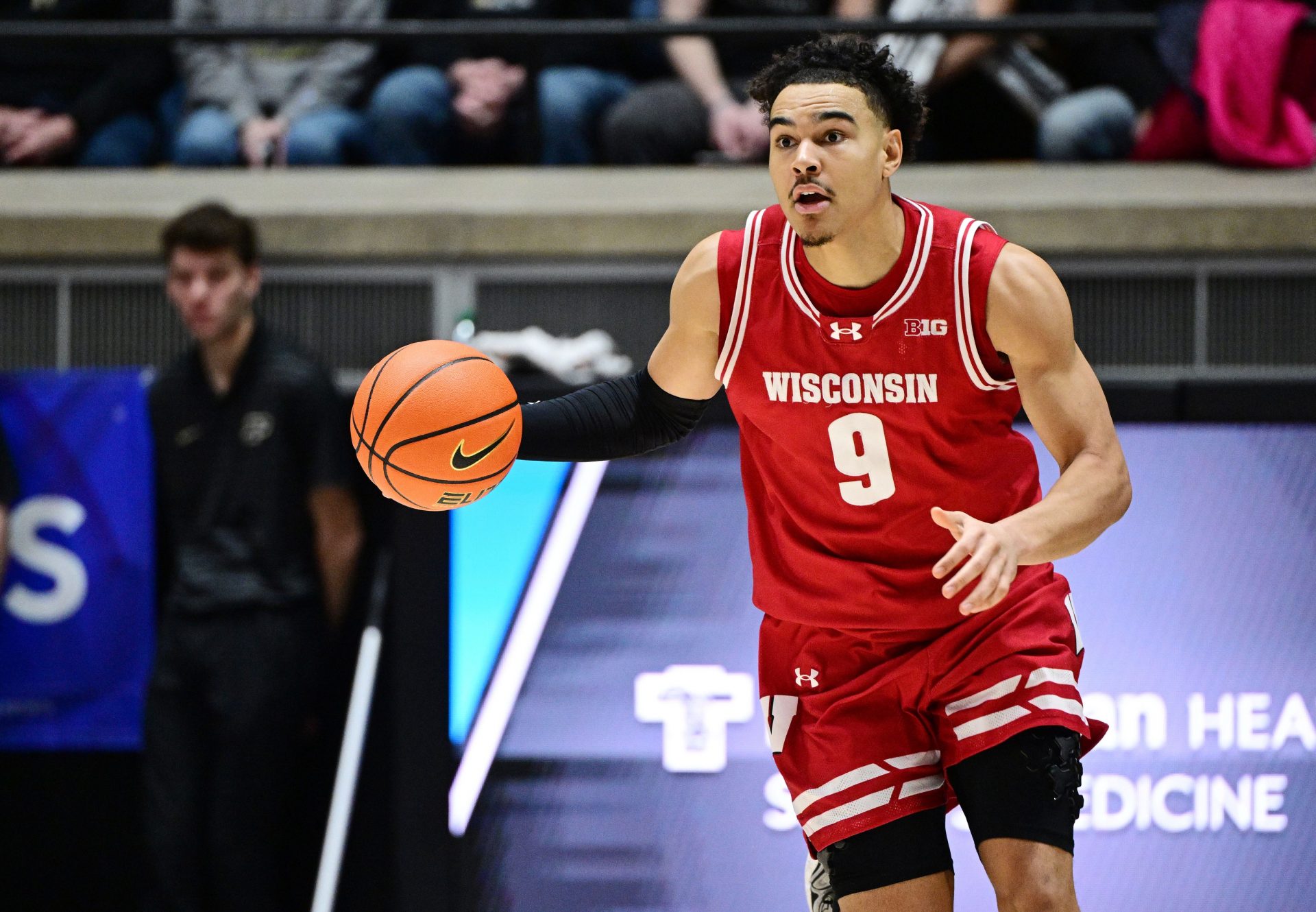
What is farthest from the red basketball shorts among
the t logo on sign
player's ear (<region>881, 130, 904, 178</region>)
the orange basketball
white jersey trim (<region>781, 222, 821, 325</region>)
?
the t logo on sign

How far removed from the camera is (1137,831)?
4.11 m

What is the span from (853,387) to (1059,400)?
1.29 ft

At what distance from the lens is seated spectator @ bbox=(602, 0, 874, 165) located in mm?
5609

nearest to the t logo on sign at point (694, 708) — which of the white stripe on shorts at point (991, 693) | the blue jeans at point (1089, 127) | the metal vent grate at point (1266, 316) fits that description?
the white stripe on shorts at point (991, 693)

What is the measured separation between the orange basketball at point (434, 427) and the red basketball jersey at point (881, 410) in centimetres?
51

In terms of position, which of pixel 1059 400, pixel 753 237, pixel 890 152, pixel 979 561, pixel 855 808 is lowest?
pixel 855 808

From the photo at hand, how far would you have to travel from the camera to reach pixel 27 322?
5.34 meters

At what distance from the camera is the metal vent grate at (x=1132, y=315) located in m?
5.12

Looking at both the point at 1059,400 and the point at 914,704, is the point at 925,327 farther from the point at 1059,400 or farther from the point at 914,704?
the point at 914,704

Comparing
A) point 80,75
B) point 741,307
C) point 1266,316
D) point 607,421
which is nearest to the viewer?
point 741,307

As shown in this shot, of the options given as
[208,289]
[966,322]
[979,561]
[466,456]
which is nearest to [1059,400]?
[966,322]

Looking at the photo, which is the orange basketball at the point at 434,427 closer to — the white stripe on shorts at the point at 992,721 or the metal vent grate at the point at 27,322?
the white stripe on shorts at the point at 992,721

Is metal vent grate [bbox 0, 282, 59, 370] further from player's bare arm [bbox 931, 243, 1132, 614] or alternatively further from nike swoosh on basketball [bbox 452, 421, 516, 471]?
player's bare arm [bbox 931, 243, 1132, 614]

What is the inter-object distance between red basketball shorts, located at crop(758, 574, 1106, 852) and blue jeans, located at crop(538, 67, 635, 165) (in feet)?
10.9
